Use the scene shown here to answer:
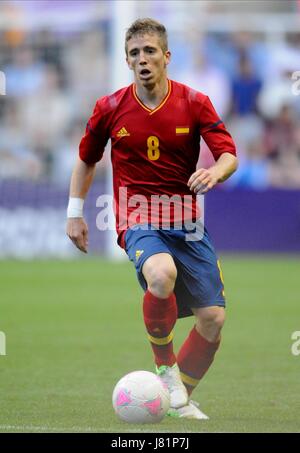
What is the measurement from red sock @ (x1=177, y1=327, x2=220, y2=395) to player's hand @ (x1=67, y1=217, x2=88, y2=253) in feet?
2.81

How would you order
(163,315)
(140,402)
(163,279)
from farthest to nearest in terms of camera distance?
1. (163,315)
2. (163,279)
3. (140,402)

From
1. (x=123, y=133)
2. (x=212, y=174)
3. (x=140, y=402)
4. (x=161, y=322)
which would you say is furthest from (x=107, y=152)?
(x=140, y=402)

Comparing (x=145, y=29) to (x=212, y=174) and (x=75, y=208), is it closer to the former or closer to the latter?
(x=212, y=174)

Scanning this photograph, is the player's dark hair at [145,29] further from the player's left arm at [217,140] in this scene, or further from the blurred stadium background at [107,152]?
the blurred stadium background at [107,152]

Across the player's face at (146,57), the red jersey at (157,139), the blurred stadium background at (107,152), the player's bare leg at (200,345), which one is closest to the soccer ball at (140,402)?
the player's bare leg at (200,345)

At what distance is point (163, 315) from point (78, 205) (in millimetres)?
947

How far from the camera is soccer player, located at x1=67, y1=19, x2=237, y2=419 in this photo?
6.51m

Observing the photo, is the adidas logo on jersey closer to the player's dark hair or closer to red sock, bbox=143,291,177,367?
the player's dark hair

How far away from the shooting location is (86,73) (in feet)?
65.3

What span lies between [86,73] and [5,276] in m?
6.10

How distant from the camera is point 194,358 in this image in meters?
6.79

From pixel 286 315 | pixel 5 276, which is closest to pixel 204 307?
pixel 286 315

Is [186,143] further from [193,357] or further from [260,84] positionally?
[260,84]

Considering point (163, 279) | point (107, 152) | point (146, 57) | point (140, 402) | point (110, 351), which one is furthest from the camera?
point (107, 152)
